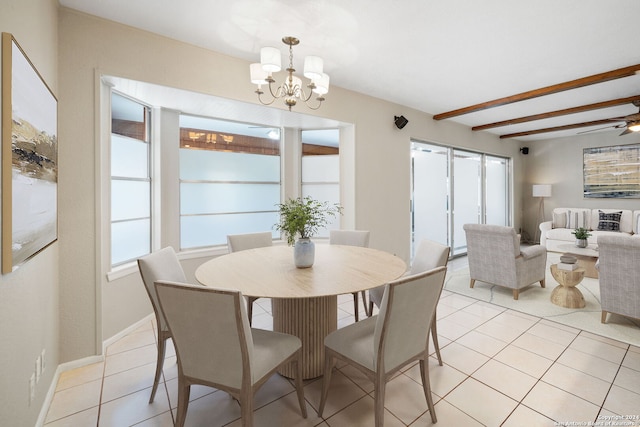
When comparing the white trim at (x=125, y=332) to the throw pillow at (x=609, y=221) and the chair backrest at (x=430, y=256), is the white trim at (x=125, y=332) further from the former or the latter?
the throw pillow at (x=609, y=221)

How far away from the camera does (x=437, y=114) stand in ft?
16.4

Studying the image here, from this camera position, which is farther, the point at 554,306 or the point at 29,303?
the point at 554,306

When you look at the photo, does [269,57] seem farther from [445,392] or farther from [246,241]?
[445,392]

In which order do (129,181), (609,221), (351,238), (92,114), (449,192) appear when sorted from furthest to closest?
Result: (609,221)
(449,192)
(351,238)
(129,181)
(92,114)

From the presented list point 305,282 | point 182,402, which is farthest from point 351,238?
point 182,402

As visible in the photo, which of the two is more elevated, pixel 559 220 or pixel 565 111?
pixel 565 111

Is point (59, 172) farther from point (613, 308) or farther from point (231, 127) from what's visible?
point (613, 308)

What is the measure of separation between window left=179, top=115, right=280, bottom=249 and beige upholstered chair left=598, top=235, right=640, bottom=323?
3616 millimetres

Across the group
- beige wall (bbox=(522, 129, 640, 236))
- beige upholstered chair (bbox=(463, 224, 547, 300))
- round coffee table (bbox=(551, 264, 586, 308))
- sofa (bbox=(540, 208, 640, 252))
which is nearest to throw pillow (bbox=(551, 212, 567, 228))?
sofa (bbox=(540, 208, 640, 252))

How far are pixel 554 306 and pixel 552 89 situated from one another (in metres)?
2.73

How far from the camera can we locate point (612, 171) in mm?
6262

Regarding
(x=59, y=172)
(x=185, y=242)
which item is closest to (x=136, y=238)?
(x=185, y=242)

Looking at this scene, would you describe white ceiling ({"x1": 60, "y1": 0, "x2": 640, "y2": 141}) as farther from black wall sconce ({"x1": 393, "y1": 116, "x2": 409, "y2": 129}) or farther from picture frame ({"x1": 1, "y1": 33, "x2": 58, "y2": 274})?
picture frame ({"x1": 1, "y1": 33, "x2": 58, "y2": 274})

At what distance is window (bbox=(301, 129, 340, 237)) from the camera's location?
14.3ft
